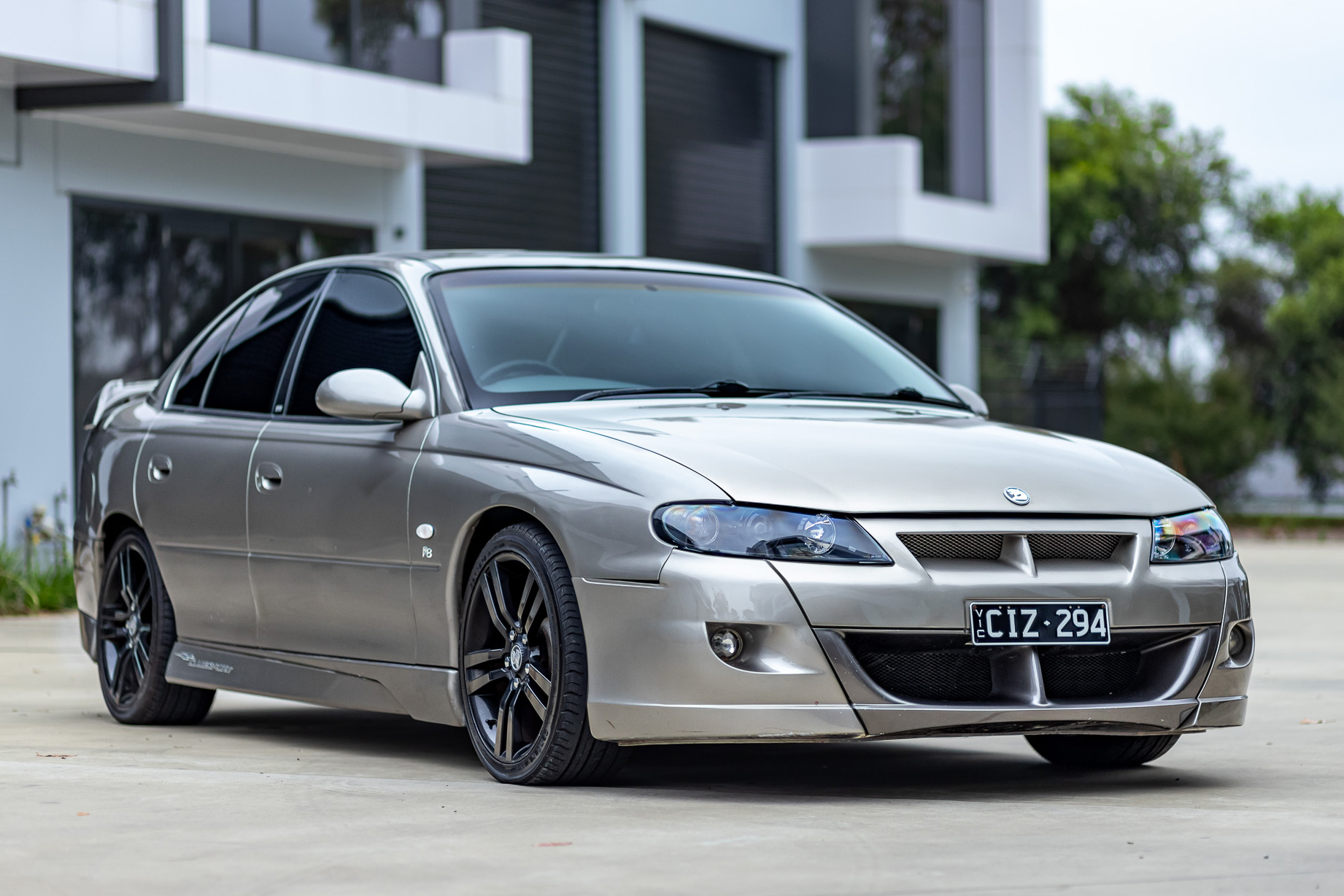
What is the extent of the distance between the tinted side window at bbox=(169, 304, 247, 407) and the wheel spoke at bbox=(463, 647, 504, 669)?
2.15 m

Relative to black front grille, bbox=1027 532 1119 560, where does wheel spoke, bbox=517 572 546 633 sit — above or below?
below

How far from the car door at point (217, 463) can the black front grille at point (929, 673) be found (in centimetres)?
240

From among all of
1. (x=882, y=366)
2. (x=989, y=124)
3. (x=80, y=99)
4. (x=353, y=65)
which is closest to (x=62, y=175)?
(x=80, y=99)

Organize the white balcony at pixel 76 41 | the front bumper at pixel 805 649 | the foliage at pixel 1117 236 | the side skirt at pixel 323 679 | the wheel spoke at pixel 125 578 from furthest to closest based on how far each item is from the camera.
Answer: the foliage at pixel 1117 236, the white balcony at pixel 76 41, the wheel spoke at pixel 125 578, the side skirt at pixel 323 679, the front bumper at pixel 805 649

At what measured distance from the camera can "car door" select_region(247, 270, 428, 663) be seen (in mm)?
6398

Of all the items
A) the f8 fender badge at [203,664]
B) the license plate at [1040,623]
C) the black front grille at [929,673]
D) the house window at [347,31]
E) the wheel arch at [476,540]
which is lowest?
the f8 fender badge at [203,664]

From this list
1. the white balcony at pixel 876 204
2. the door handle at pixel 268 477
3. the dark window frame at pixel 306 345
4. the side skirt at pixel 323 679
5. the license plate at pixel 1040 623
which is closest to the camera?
the license plate at pixel 1040 623

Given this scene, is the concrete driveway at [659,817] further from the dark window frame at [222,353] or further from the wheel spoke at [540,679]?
the dark window frame at [222,353]

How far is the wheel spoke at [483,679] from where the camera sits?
19.5 ft

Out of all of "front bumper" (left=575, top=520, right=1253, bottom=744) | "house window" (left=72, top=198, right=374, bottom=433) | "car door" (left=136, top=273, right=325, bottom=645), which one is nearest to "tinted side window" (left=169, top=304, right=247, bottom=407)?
"car door" (left=136, top=273, right=325, bottom=645)

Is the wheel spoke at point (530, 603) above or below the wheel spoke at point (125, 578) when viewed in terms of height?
above

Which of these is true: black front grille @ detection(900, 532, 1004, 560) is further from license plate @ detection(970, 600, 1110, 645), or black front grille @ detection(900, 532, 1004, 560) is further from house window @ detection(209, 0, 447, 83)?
house window @ detection(209, 0, 447, 83)

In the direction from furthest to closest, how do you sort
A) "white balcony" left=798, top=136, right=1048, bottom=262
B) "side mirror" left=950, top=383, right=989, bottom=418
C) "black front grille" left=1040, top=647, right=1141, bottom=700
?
"white balcony" left=798, top=136, right=1048, bottom=262
"side mirror" left=950, top=383, right=989, bottom=418
"black front grille" left=1040, top=647, right=1141, bottom=700

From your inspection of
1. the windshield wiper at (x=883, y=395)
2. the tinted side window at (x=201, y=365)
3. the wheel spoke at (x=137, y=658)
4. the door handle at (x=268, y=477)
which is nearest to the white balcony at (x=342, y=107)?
the tinted side window at (x=201, y=365)
